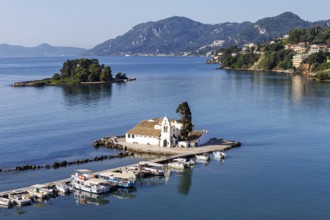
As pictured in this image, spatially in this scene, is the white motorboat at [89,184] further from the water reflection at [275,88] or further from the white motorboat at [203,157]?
the water reflection at [275,88]

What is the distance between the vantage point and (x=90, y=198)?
41906 millimetres

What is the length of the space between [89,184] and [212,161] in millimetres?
15114

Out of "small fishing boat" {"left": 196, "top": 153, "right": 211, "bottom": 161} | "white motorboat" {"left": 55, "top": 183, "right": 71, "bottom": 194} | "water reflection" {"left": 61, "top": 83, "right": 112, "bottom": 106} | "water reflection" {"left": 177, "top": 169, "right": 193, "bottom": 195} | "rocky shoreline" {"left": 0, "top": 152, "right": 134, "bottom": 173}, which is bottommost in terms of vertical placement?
"water reflection" {"left": 177, "top": 169, "right": 193, "bottom": 195}

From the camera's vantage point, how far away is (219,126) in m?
71.9

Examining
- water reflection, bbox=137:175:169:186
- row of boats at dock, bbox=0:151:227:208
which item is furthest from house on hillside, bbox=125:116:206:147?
water reflection, bbox=137:175:169:186

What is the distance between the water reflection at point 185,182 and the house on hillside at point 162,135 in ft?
29.3

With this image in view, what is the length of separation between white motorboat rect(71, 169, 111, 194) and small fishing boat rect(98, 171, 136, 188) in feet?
2.45

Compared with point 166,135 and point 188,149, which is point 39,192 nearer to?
point 166,135

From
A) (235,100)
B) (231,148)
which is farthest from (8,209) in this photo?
(235,100)

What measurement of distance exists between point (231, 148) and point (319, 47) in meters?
152

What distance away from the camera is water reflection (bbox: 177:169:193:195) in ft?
143

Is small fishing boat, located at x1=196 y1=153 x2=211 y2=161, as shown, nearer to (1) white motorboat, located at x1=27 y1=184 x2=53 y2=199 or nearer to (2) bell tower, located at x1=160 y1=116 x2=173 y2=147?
(2) bell tower, located at x1=160 y1=116 x2=173 y2=147

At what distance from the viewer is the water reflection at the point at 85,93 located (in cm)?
10345

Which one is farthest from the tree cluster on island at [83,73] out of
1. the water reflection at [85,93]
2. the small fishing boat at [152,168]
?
the small fishing boat at [152,168]
